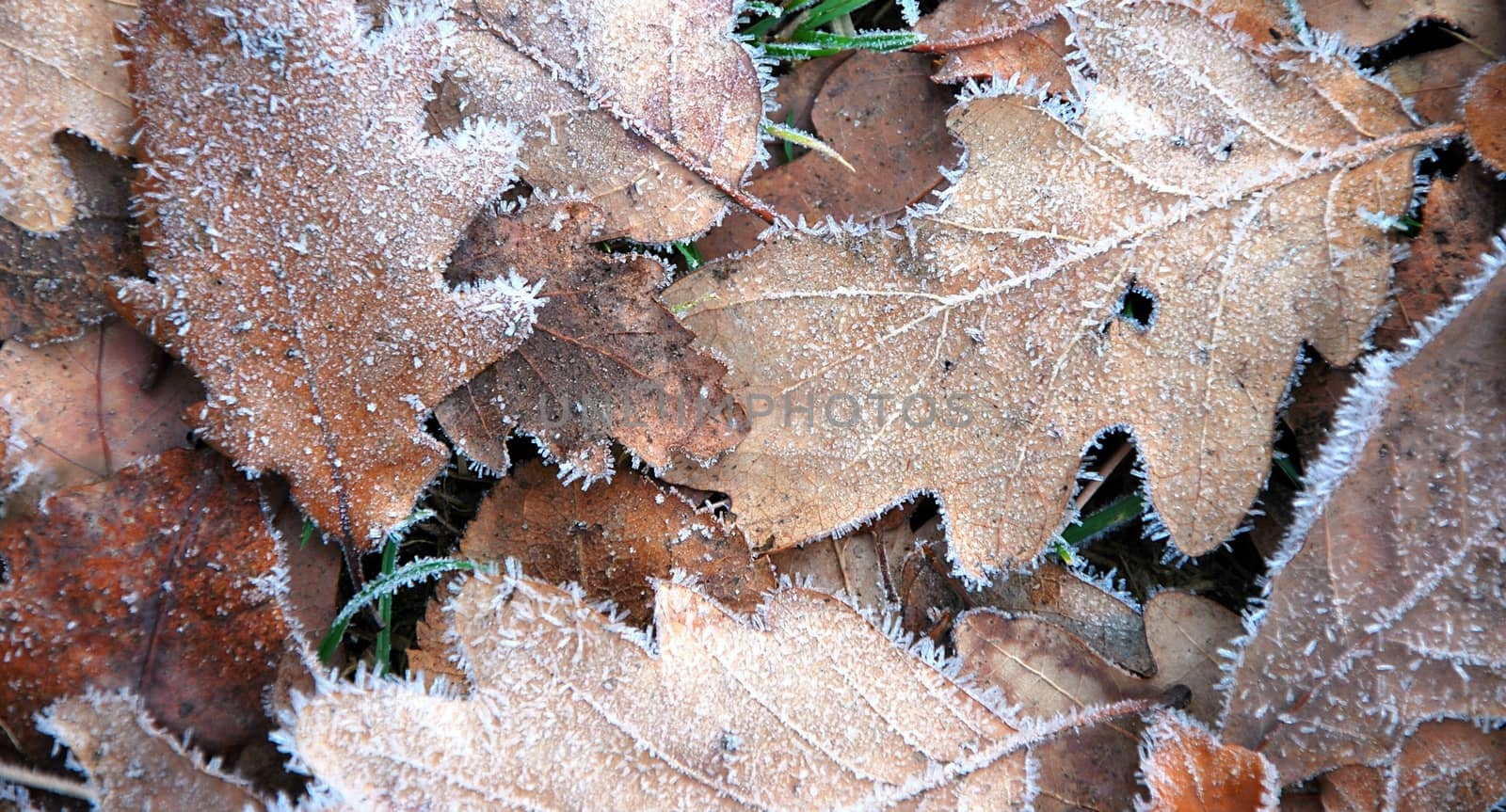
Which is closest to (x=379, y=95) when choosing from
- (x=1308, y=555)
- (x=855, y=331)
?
(x=855, y=331)

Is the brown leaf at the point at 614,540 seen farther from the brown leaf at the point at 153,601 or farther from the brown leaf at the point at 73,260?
the brown leaf at the point at 73,260

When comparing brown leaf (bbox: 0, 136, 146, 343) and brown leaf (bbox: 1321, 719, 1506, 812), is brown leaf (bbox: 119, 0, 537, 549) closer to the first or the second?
brown leaf (bbox: 0, 136, 146, 343)

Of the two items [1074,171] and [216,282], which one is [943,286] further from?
[216,282]

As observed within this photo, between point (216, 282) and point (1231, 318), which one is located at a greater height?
point (1231, 318)

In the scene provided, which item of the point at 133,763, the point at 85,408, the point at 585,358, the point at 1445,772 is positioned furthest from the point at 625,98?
the point at 1445,772

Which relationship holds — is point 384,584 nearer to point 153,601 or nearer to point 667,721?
point 153,601

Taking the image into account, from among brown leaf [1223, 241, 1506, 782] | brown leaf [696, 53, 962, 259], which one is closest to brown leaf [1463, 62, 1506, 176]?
brown leaf [1223, 241, 1506, 782]

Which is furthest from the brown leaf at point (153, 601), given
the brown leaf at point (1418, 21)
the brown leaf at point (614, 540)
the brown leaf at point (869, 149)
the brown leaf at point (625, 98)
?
the brown leaf at point (1418, 21)
